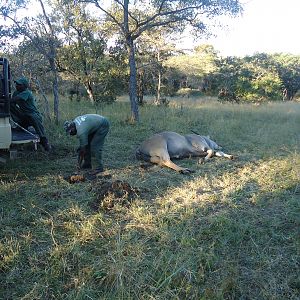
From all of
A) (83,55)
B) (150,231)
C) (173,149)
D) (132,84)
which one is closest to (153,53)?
(83,55)

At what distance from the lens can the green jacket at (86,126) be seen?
5.94m

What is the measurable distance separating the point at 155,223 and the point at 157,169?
2500 mm

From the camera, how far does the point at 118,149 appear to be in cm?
830

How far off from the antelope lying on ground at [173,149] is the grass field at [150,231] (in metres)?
0.27

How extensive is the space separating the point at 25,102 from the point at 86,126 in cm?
180

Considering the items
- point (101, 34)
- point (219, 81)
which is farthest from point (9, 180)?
point (219, 81)

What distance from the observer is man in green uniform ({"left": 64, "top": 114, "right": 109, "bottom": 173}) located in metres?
5.95

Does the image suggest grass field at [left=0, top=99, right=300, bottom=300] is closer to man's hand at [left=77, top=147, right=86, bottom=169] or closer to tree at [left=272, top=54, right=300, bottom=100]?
man's hand at [left=77, top=147, right=86, bottom=169]

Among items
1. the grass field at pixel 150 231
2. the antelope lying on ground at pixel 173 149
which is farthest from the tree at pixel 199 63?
the grass field at pixel 150 231

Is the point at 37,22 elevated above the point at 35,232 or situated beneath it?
elevated above

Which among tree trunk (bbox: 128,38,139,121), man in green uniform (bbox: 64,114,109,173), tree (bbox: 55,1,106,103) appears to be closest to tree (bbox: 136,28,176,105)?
tree (bbox: 55,1,106,103)

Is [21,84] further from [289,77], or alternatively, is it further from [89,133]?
[289,77]

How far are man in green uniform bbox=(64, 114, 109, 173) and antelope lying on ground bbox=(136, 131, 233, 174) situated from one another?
112cm

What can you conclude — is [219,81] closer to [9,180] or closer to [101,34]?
[101,34]
